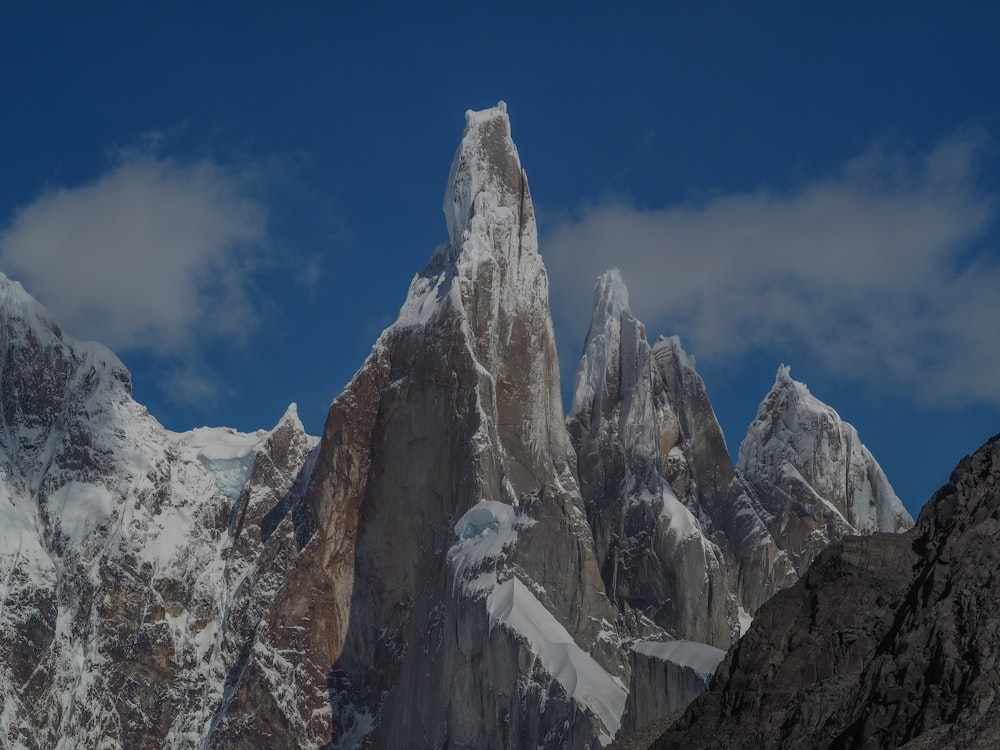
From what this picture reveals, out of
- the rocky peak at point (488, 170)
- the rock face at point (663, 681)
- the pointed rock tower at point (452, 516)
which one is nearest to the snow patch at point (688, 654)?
the rock face at point (663, 681)

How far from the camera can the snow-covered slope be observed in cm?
14462

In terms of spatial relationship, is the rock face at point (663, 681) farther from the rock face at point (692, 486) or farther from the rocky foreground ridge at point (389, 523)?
the rock face at point (692, 486)

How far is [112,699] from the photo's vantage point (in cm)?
12762

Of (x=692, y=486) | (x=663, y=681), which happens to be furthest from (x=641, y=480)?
(x=663, y=681)

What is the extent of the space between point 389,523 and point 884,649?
90.2 metres

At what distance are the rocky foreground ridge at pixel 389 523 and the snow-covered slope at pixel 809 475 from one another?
0.43m

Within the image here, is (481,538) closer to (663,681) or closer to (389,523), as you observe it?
(389,523)

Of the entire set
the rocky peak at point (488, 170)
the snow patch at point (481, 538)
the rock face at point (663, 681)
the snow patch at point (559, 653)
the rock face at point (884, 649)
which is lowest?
the rock face at point (884, 649)

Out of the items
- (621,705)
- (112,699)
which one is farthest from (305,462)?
(621,705)

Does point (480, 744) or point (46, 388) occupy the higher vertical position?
point (46, 388)

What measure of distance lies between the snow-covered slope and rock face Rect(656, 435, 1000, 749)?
98.3 metres

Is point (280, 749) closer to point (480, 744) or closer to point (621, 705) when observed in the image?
point (480, 744)

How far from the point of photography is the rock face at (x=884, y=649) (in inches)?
1339

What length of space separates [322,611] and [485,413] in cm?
1557
